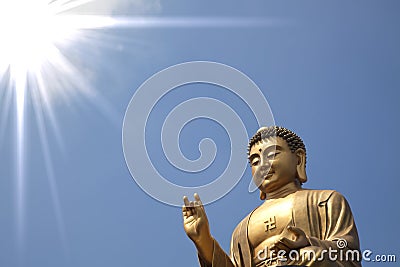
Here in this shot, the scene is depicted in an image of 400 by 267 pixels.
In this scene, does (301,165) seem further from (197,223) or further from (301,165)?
(197,223)

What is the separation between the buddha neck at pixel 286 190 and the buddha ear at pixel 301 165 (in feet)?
0.34

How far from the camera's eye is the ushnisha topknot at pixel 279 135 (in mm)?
10586

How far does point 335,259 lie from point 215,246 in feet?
5.92

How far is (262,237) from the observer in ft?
31.7

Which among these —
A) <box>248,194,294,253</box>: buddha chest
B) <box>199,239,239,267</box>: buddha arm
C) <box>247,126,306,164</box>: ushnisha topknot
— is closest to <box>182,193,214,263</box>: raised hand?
<box>199,239,239,267</box>: buddha arm

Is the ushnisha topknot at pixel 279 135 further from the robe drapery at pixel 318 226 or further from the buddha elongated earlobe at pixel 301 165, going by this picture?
the robe drapery at pixel 318 226

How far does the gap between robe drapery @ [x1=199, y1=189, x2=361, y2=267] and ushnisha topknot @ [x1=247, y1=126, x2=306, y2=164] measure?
888mm

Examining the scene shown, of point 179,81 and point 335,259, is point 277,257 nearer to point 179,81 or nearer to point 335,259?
point 335,259

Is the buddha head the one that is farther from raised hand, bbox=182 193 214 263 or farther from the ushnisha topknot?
raised hand, bbox=182 193 214 263

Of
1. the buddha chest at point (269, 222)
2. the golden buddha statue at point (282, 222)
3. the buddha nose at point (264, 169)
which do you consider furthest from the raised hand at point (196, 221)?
the buddha nose at point (264, 169)

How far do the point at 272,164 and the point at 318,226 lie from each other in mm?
1452

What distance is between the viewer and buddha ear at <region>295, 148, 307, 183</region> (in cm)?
1049

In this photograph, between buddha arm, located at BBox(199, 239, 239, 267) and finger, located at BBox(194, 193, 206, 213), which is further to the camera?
buddha arm, located at BBox(199, 239, 239, 267)

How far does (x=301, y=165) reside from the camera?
10602 millimetres
